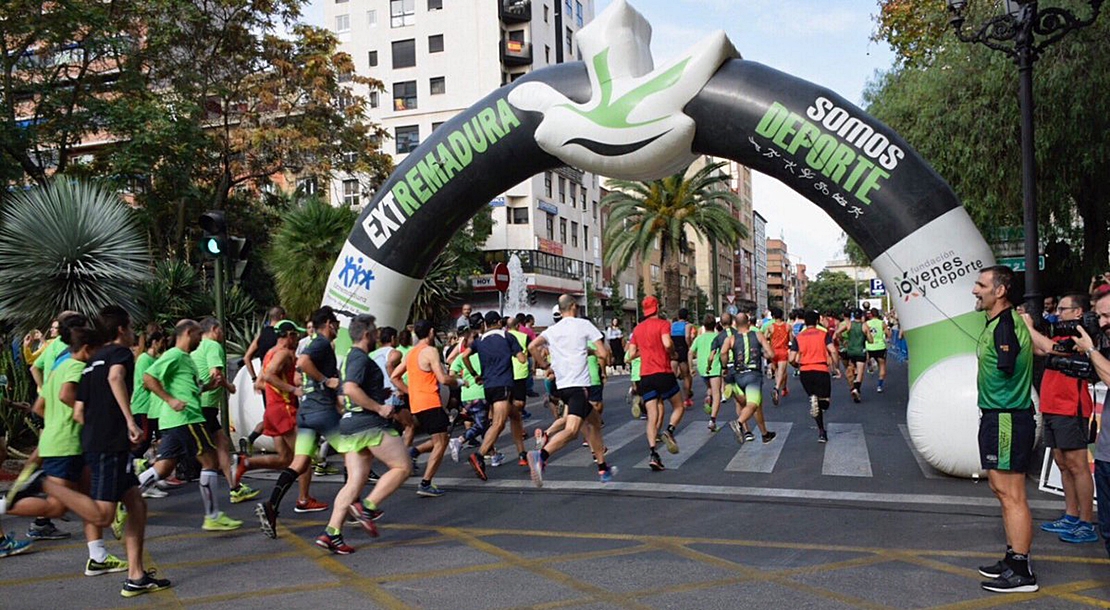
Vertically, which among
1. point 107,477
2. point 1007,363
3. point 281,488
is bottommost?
point 281,488

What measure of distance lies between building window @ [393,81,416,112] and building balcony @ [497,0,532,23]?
6301mm

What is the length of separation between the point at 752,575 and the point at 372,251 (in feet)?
23.8

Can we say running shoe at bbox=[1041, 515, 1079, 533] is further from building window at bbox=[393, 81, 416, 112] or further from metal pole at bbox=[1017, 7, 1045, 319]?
building window at bbox=[393, 81, 416, 112]

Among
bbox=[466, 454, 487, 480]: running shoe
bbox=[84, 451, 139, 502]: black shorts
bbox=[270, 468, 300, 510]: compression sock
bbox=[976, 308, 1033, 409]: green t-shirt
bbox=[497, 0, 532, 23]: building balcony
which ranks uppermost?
bbox=[497, 0, 532, 23]: building balcony

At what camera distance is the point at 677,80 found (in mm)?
9375

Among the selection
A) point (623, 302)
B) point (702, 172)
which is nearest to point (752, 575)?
point (702, 172)

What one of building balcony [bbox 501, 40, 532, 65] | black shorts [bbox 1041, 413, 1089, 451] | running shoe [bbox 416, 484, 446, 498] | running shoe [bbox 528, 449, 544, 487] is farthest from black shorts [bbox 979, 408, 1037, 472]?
building balcony [bbox 501, 40, 532, 65]

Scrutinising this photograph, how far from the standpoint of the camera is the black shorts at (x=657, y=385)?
366 inches

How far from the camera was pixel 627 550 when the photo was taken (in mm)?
5926

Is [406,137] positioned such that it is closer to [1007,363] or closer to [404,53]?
[404,53]

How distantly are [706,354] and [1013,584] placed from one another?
793 centimetres

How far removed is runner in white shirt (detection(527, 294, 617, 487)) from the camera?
838 centimetres

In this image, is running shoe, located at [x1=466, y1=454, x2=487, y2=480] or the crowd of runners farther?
running shoe, located at [x1=466, y1=454, x2=487, y2=480]

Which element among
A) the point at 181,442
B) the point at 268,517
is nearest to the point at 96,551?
the point at 268,517
